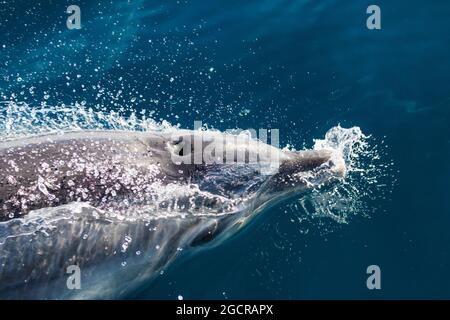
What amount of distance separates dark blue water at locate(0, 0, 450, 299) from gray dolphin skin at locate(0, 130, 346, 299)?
0.54 metres

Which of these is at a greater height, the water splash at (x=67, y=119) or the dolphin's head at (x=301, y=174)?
the water splash at (x=67, y=119)

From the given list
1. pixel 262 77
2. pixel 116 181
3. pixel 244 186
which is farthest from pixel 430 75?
pixel 116 181

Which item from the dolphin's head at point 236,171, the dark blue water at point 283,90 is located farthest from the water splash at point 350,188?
the dolphin's head at point 236,171

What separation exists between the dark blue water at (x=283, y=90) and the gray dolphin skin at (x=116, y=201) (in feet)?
1.78

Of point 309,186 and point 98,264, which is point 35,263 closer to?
point 98,264

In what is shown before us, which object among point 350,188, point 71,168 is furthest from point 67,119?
point 350,188

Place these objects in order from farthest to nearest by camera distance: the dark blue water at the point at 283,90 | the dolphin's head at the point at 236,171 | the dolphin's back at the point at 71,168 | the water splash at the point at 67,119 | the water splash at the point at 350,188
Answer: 1. the water splash at the point at 67,119
2. the water splash at the point at 350,188
3. the dark blue water at the point at 283,90
4. the dolphin's head at the point at 236,171
5. the dolphin's back at the point at 71,168

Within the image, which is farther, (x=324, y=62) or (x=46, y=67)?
(x=46, y=67)

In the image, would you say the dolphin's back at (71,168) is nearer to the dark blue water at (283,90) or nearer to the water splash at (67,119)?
the dark blue water at (283,90)

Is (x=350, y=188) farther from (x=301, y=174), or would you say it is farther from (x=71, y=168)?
(x=71, y=168)

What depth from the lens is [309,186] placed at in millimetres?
8211

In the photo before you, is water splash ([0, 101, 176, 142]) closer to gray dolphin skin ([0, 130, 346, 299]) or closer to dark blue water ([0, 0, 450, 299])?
dark blue water ([0, 0, 450, 299])

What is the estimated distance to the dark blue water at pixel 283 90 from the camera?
802 cm

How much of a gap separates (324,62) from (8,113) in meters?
6.30
